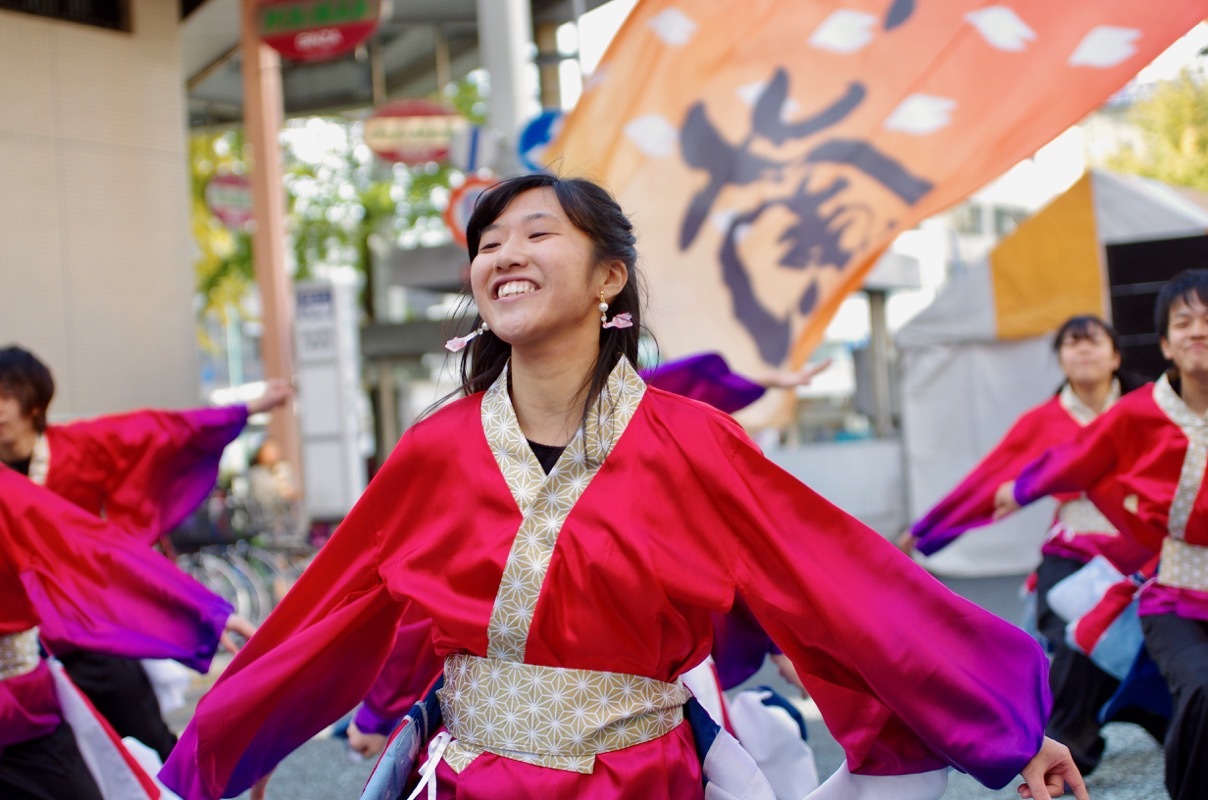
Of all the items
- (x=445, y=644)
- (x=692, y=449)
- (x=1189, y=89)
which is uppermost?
(x=1189, y=89)

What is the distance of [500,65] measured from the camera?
10047 millimetres

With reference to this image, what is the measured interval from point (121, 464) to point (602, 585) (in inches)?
114

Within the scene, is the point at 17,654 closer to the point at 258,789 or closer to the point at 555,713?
the point at 258,789

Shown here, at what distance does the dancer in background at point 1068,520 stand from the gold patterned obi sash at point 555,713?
2703mm

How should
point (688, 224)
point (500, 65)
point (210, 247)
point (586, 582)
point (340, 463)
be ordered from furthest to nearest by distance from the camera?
point (210, 247)
point (340, 463)
point (500, 65)
point (688, 224)
point (586, 582)

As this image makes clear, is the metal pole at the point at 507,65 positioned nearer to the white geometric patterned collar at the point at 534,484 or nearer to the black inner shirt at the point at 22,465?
the black inner shirt at the point at 22,465

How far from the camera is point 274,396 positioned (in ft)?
15.8

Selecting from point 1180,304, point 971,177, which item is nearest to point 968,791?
point 1180,304

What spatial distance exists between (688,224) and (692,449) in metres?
5.42

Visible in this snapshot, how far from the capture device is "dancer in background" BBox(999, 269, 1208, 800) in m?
3.80

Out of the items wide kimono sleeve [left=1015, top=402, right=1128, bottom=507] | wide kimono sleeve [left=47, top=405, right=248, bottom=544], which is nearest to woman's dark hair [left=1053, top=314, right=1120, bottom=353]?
wide kimono sleeve [left=1015, top=402, right=1128, bottom=507]

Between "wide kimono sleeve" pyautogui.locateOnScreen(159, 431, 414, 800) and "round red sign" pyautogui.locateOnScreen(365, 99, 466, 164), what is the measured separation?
11.7 meters

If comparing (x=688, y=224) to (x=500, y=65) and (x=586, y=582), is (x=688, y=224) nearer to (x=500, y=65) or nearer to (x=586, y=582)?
(x=500, y=65)

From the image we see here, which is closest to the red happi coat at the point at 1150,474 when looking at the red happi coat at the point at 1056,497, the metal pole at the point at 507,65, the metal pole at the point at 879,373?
the red happi coat at the point at 1056,497
